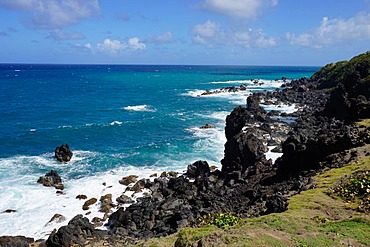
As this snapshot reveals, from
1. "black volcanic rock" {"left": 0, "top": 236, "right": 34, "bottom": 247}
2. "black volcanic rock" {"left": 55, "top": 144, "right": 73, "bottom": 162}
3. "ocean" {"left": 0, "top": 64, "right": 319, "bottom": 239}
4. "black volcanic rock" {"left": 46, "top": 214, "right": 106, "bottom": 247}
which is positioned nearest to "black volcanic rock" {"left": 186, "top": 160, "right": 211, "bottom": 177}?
"ocean" {"left": 0, "top": 64, "right": 319, "bottom": 239}

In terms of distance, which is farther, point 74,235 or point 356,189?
point 74,235

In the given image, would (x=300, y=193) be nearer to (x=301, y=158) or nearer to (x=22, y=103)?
(x=301, y=158)

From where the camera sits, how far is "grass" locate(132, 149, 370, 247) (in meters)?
15.8

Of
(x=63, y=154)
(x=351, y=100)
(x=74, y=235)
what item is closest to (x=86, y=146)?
(x=63, y=154)

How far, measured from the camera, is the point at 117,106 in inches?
4183

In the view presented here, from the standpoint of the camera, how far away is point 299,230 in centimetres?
1870

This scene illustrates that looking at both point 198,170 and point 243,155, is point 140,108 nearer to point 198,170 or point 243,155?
point 198,170

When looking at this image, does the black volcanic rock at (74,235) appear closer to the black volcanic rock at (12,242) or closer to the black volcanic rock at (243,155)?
the black volcanic rock at (12,242)

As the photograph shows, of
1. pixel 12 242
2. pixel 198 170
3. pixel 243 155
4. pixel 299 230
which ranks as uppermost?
pixel 299 230

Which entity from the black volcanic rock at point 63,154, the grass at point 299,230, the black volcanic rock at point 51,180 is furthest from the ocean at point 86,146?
the grass at point 299,230

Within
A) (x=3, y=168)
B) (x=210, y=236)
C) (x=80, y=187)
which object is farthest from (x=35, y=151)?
(x=210, y=236)

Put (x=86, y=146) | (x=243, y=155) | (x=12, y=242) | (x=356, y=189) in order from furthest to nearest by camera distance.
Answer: (x=86, y=146)
(x=243, y=155)
(x=12, y=242)
(x=356, y=189)

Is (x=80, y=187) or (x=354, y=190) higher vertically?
(x=354, y=190)

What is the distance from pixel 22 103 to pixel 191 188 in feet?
281
